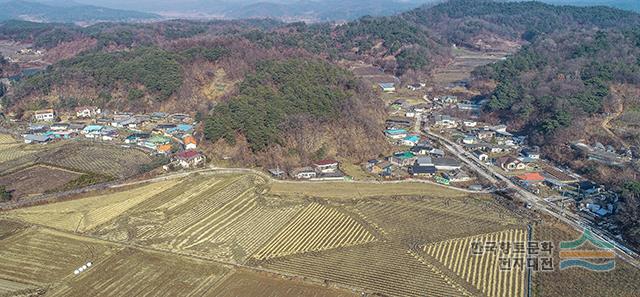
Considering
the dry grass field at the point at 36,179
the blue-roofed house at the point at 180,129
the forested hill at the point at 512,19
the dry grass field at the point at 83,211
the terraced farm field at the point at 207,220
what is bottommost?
the dry grass field at the point at 36,179

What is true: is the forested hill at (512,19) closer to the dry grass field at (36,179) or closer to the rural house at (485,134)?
the rural house at (485,134)

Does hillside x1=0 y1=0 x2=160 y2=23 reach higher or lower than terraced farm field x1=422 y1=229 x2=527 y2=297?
higher

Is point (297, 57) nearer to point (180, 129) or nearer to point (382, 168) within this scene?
point (180, 129)

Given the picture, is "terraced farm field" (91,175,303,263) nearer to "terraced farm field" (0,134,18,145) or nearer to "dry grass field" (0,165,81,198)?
"dry grass field" (0,165,81,198)

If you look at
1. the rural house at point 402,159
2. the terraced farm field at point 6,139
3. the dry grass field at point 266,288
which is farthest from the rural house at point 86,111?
the dry grass field at point 266,288

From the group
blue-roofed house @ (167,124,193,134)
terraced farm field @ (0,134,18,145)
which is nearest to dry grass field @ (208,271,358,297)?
blue-roofed house @ (167,124,193,134)

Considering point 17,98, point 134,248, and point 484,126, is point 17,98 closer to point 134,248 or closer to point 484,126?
point 134,248

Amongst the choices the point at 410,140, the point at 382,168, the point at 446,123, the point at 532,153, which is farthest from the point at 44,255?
the point at 446,123

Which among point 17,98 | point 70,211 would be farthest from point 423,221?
point 17,98
